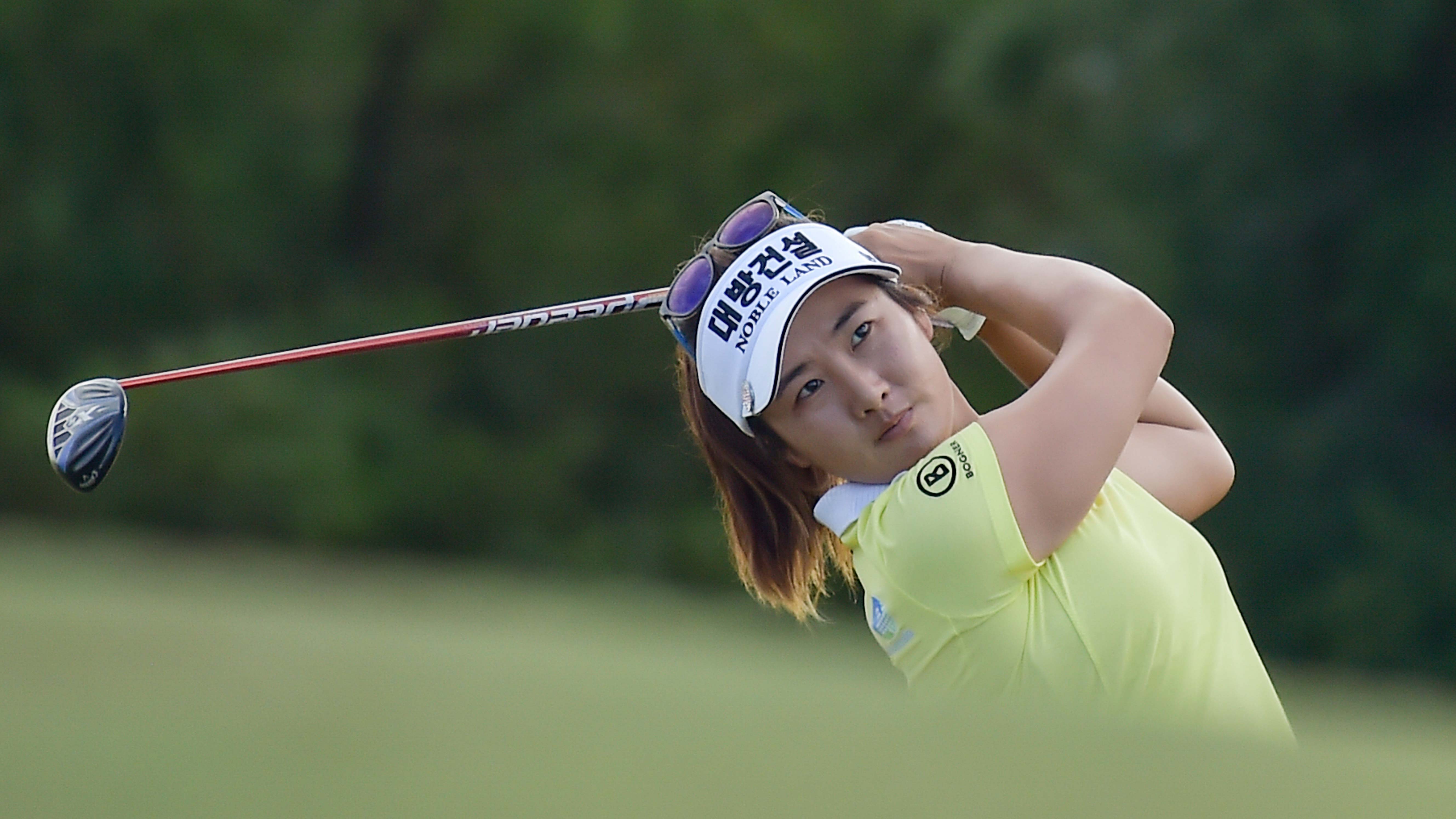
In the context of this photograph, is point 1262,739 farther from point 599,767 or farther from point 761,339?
point 761,339

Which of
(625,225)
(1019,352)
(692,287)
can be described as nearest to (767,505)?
(692,287)

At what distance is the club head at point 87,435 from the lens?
263 centimetres

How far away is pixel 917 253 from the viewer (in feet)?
8.51

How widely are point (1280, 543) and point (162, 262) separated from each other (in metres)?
7.43

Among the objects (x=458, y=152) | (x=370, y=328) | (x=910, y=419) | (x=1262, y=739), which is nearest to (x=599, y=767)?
(x=1262, y=739)

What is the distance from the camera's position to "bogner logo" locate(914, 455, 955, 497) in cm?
220

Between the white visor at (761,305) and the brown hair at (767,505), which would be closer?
the white visor at (761,305)

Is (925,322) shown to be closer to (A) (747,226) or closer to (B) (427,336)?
(A) (747,226)

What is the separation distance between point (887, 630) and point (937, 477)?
236 mm

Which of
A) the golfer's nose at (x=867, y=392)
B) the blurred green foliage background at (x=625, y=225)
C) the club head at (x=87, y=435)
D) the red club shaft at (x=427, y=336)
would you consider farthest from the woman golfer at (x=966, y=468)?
the blurred green foliage background at (x=625, y=225)

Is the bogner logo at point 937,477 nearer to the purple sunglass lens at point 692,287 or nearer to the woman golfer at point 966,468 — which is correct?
the woman golfer at point 966,468

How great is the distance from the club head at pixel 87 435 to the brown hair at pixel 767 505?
82 cm

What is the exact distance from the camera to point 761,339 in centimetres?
237

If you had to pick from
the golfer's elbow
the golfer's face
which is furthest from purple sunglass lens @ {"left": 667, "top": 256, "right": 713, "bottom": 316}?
the golfer's elbow
